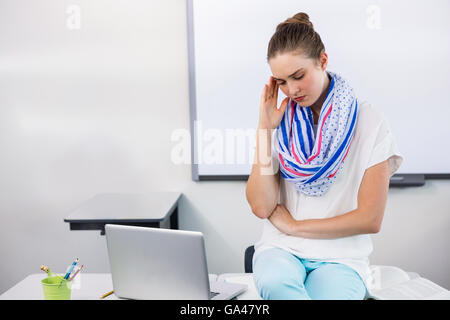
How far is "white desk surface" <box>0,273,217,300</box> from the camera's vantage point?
1.13 m

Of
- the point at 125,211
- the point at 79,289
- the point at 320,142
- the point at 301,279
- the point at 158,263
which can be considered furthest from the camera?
the point at 125,211

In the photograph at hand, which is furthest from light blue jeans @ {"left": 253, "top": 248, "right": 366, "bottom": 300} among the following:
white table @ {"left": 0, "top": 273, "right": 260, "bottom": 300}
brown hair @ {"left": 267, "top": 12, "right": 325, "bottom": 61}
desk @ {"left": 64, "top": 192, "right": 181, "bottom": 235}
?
desk @ {"left": 64, "top": 192, "right": 181, "bottom": 235}

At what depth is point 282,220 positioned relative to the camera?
1.29 meters

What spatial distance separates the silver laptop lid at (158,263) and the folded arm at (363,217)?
427 millimetres

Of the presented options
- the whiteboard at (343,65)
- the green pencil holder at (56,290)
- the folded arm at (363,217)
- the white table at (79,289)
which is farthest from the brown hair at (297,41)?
the whiteboard at (343,65)

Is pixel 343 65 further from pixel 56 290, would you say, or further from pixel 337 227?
pixel 56 290

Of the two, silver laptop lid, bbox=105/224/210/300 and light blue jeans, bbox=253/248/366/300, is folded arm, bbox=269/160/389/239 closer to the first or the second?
light blue jeans, bbox=253/248/366/300

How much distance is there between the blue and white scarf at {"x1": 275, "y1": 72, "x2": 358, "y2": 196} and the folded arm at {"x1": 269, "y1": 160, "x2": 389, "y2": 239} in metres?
0.10

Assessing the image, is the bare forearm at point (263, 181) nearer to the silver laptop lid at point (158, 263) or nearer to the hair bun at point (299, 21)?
the hair bun at point (299, 21)

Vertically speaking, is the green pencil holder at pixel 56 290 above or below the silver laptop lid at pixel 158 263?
below

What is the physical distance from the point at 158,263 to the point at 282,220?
470 mm

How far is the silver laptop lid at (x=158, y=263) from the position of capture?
36.0 inches

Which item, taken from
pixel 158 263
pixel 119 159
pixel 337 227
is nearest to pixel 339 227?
pixel 337 227

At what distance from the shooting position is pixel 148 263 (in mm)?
959
